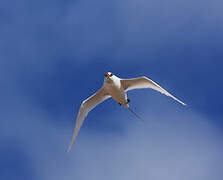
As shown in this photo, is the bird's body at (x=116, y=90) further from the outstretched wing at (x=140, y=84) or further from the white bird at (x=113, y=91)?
the outstretched wing at (x=140, y=84)

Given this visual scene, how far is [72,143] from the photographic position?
1518 inches

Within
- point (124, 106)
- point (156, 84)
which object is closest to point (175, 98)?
point (156, 84)

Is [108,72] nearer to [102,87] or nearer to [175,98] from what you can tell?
[102,87]

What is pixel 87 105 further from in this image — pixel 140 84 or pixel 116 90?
pixel 140 84

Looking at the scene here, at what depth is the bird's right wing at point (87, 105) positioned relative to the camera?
127 feet

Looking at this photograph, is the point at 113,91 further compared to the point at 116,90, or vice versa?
the point at 113,91

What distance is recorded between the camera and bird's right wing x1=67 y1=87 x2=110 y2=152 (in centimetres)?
3884

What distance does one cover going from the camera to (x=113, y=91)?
35.9 metres

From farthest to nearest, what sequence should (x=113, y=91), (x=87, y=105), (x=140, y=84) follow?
(x=87, y=105) < (x=140, y=84) < (x=113, y=91)

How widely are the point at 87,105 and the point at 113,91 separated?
465 centimetres

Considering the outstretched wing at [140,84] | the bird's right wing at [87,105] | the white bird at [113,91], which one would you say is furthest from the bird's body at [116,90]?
the bird's right wing at [87,105]

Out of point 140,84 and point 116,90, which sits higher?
A: point 140,84

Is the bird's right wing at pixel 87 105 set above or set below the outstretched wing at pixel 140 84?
below

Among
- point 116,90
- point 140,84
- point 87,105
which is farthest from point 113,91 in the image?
point 87,105
